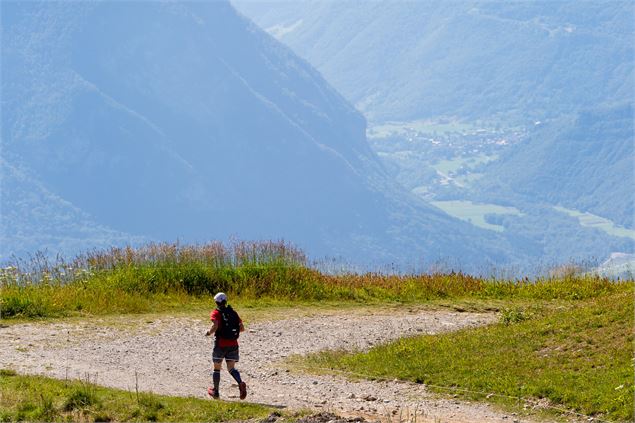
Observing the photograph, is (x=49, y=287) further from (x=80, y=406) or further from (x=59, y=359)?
(x=80, y=406)

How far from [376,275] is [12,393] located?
1569 cm

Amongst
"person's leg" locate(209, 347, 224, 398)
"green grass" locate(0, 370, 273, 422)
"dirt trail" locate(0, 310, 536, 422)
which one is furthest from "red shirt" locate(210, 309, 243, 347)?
"green grass" locate(0, 370, 273, 422)

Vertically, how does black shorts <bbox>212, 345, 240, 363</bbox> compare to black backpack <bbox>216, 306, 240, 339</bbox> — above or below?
below

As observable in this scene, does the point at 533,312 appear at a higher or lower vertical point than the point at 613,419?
higher

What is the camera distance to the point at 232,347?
1619 centimetres

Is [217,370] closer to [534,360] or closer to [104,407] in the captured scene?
[104,407]

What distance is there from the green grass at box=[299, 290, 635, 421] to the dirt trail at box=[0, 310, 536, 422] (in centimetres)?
63

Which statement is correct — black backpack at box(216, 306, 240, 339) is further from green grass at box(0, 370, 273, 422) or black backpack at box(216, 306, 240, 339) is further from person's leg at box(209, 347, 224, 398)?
green grass at box(0, 370, 273, 422)

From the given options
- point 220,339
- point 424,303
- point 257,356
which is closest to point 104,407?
point 220,339

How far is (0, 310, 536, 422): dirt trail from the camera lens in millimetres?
15523

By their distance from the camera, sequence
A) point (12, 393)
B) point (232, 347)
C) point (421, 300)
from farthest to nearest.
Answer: point (421, 300) → point (232, 347) → point (12, 393)

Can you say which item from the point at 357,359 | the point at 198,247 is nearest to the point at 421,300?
the point at 198,247

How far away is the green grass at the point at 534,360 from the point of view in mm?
14992

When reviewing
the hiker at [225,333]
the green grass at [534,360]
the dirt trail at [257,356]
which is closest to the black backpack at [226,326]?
the hiker at [225,333]
